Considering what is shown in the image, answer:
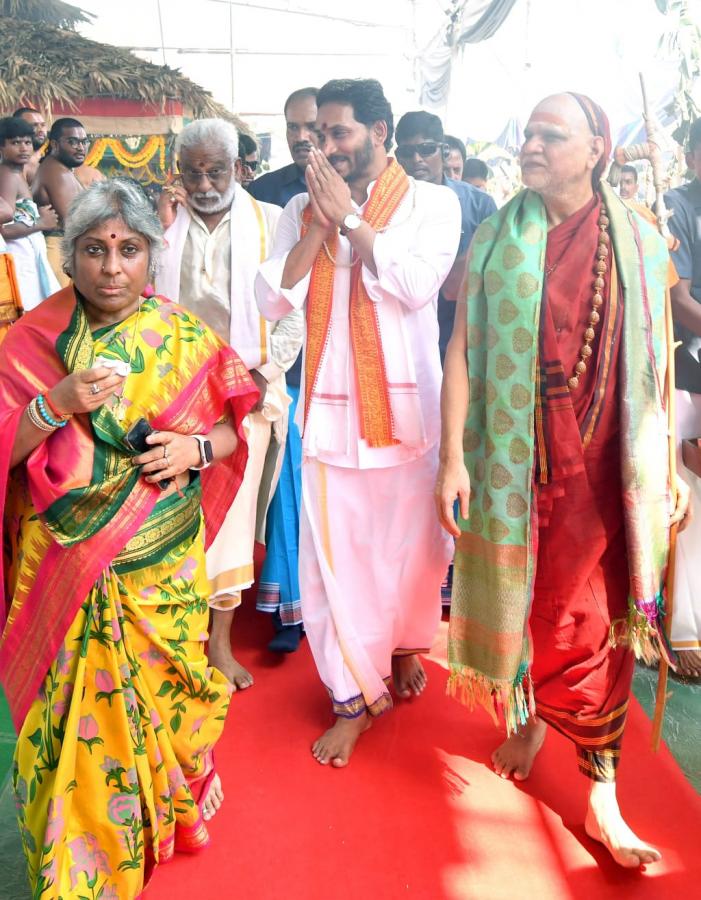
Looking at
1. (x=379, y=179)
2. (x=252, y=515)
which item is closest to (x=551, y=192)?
(x=379, y=179)

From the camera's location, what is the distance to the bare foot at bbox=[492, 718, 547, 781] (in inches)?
95.0

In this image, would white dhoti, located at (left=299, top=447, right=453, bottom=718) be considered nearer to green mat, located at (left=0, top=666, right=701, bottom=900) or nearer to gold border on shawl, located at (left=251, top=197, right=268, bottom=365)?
gold border on shawl, located at (left=251, top=197, right=268, bottom=365)

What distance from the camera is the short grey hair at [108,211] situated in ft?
5.87

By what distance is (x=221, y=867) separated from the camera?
206 centimetres

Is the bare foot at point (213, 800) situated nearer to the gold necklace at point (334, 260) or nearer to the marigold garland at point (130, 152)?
the gold necklace at point (334, 260)

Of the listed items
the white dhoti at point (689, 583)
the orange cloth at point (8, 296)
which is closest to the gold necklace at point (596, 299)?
the white dhoti at point (689, 583)

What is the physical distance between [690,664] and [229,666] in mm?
1843

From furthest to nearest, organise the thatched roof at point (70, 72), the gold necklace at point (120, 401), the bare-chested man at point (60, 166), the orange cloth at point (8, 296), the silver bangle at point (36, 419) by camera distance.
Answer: the thatched roof at point (70, 72) < the bare-chested man at point (60, 166) < the orange cloth at point (8, 296) < the gold necklace at point (120, 401) < the silver bangle at point (36, 419)

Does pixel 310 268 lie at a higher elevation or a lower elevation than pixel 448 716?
higher

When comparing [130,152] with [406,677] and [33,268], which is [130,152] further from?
[406,677]

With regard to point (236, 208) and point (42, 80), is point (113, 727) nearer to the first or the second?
point (236, 208)

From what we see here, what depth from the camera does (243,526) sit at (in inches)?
120

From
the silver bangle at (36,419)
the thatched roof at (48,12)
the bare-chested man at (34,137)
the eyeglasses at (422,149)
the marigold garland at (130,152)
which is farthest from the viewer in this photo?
the thatched roof at (48,12)

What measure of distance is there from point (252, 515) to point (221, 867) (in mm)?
1349
